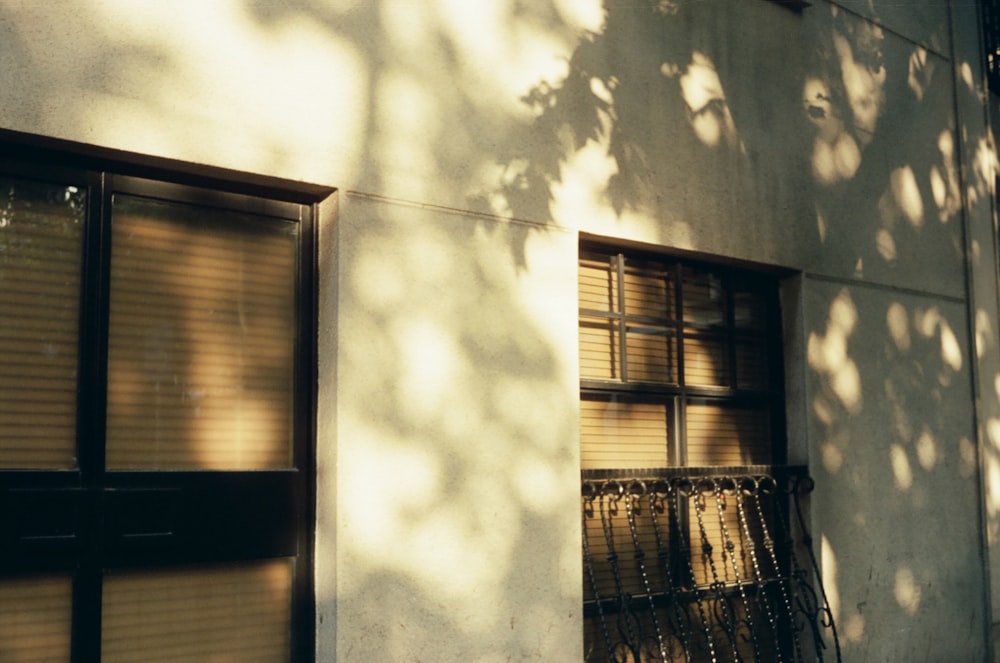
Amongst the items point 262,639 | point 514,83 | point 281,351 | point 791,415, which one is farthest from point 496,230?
point 791,415

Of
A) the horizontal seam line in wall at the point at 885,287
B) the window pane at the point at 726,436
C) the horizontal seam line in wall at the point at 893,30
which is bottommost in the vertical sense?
the window pane at the point at 726,436

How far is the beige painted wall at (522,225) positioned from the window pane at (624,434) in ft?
1.52

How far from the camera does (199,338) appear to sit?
4.34 meters

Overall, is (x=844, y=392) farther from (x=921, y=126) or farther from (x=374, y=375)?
(x=374, y=375)

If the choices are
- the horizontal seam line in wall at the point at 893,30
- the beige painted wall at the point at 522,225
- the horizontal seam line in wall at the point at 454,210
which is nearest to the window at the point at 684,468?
the beige painted wall at the point at 522,225

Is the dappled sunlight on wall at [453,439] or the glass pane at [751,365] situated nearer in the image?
the dappled sunlight on wall at [453,439]

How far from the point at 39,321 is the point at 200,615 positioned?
1.26m

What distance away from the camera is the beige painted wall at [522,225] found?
4352mm

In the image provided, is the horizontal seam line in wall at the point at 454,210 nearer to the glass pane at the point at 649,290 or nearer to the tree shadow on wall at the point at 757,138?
the tree shadow on wall at the point at 757,138

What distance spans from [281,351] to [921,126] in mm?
5403

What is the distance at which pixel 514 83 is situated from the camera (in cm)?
532

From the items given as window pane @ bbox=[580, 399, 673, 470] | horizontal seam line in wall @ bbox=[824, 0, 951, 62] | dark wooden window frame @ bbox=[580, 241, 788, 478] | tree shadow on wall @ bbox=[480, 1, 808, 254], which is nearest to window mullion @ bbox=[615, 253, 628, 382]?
dark wooden window frame @ bbox=[580, 241, 788, 478]

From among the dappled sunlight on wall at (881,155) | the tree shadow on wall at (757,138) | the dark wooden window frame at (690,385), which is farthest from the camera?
the dappled sunlight on wall at (881,155)

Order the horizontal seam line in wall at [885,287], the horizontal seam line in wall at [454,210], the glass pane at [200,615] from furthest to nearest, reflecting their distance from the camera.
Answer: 1. the horizontal seam line in wall at [885,287]
2. the horizontal seam line in wall at [454,210]
3. the glass pane at [200,615]
